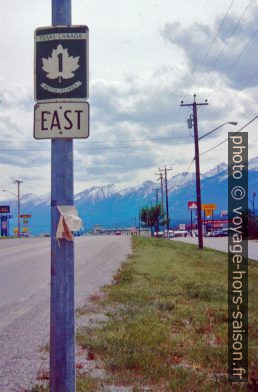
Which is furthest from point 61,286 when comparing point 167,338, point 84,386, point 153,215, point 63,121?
point 153,215

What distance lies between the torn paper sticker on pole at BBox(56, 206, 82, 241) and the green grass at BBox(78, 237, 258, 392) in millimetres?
2069

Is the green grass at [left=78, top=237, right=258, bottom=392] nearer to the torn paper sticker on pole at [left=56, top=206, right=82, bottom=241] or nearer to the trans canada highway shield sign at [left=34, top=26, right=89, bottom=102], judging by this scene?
the torn paper sticker on pole at [left=56, top=206, right=82, bottom=241]

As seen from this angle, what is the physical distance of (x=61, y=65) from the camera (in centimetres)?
453

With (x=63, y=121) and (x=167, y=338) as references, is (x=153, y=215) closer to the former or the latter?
(x=167, y=338)

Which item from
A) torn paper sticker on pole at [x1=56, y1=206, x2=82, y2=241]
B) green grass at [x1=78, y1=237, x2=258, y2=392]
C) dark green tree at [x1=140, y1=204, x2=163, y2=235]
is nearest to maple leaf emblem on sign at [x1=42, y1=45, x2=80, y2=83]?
torn paper sticker on pole at [x1=56, y1=206, x2=82, y2=241]

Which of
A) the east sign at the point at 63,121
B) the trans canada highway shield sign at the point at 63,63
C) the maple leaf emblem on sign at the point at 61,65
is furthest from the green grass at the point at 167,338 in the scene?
the maple leaf emblem on sign at the point at 61,65

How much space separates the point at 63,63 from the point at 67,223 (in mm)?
1288

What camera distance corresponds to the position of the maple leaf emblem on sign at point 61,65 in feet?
14.8

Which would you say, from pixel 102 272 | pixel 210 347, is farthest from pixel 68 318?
pixel 102 272

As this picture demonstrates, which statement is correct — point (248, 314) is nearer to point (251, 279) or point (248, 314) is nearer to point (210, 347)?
point (210, 347)

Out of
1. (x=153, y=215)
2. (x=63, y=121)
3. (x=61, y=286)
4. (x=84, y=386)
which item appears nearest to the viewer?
(x=61, y=286)

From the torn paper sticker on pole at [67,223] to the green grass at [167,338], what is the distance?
2069mm

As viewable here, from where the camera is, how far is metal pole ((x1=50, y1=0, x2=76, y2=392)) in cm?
438

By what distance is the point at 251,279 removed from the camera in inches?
674
